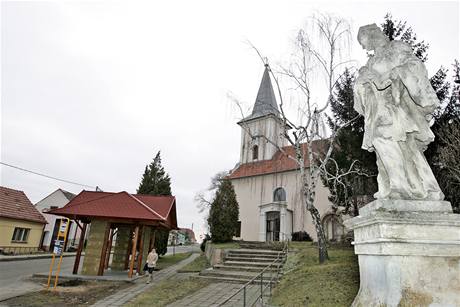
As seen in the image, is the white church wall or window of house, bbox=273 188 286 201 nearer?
the white church wall

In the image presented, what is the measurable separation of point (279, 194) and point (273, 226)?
279 centimetres

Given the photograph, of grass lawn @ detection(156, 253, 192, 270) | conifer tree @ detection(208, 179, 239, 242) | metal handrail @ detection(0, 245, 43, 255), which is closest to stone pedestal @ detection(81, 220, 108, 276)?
grass lawn @ detection(156, 253, 192, 270)

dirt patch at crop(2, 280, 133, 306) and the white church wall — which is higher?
the white church wall

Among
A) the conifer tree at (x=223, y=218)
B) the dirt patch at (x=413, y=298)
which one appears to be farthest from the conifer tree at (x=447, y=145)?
the conifer tree at (x=223, y=218)

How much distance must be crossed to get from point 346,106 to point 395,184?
11185 millimetres

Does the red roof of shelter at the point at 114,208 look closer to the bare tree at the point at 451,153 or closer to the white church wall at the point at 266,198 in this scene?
the bare tree at the point at 451,153

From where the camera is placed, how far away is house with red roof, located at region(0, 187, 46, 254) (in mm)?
23484

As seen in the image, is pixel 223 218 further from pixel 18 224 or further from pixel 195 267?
pixel 18 224

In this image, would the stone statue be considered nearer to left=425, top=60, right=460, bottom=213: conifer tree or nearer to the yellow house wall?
left=425, top=60, right=460, bottom=213: conifer tree

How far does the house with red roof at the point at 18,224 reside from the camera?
77.0 feet

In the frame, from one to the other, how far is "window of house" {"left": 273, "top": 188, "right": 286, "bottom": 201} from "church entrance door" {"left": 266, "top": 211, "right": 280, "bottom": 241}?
4.56 ft

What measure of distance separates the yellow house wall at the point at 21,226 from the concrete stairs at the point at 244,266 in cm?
1875

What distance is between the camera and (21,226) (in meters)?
25.3

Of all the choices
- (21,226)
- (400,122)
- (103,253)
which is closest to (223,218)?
(103,253)
